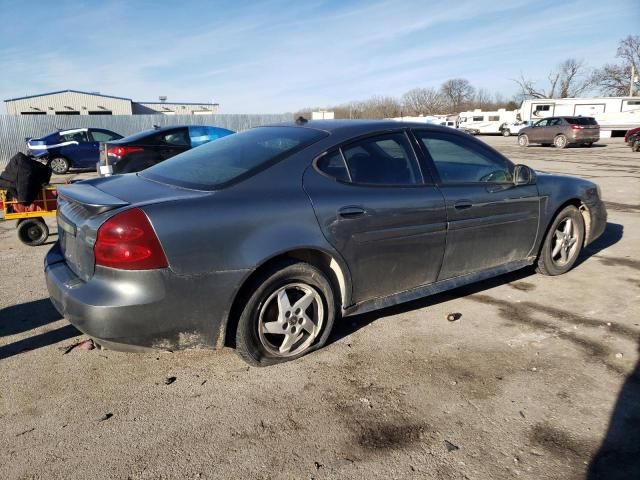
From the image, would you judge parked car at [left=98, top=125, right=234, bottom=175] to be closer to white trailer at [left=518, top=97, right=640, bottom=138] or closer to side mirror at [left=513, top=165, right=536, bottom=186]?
side mirror at [left=513, top=165, right=536, bottom=186]

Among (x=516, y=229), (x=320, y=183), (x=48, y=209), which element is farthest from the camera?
(x=48, y=209)

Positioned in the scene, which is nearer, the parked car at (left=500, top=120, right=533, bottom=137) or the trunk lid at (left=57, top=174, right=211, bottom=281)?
the trunk lid at (left=57, top=174, right=211, bottom=281)

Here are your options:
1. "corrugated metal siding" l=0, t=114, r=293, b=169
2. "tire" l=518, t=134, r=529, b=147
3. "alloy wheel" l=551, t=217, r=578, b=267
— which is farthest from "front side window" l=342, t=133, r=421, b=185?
"tire" l=518, t=134, r=529, b=147

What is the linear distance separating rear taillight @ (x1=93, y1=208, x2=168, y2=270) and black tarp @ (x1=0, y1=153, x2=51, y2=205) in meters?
4.50

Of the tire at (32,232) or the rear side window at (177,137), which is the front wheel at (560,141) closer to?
the rear side window at (177,137)

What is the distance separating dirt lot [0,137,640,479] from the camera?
2166 millimetres

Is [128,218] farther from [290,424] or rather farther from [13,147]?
[13,147]

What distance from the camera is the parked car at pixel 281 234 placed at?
98.3 inches

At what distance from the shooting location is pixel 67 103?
4594cm

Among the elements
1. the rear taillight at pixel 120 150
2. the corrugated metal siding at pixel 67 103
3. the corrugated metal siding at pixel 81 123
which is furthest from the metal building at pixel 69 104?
the rear taillight at pixel 120 150

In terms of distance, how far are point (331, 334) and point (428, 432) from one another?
1.21m

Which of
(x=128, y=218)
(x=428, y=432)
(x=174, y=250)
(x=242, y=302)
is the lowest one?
(x=428, y=432)

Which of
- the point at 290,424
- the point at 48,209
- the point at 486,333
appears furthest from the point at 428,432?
the point at 48,209

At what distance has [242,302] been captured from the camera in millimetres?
2785
